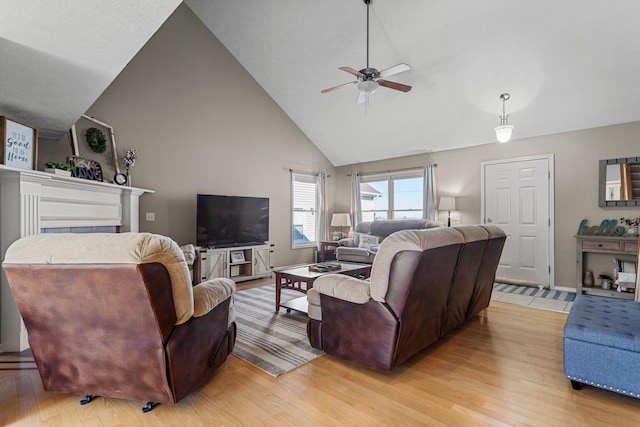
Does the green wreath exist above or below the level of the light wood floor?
above

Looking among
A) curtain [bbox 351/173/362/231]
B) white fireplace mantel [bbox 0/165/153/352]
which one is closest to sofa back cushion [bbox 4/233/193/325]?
white fireplace mantel [bbox 0/165/153/352]

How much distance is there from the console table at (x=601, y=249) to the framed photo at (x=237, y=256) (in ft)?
16.4

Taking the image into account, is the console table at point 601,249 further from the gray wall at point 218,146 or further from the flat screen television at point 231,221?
the flat screen television at point 231,221

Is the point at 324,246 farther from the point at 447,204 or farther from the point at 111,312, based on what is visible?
the point at 111,312

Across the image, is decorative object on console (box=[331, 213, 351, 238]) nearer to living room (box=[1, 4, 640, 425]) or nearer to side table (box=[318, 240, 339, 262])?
side table (box=[318, 240, 339, 262])

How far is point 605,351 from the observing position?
6.33 ft

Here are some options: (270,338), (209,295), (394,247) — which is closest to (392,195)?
(270,338)

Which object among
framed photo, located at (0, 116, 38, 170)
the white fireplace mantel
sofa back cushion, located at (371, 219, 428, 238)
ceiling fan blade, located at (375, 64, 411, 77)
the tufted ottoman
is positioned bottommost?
the tufted ottoman

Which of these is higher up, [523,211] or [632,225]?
[523,211]

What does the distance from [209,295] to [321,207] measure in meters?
5.33

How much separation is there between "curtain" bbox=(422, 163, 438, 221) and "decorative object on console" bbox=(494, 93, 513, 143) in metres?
1.52

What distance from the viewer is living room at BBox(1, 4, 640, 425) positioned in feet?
14.4

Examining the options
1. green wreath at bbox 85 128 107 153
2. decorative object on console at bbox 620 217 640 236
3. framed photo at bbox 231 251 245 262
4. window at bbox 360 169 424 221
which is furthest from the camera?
window at bbox 360 169 424 221

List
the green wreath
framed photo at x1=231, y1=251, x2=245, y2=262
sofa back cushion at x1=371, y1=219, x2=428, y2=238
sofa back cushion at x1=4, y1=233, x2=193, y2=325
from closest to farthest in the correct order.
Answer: sofa back cushion at x1=4, y1=233, x2=193, y2=325
the green wreath
framed photo at x1=231, y1=251, x2=245, y2=262
sofa back cushion at x1=371, y1=219, x2=428, y2=238
